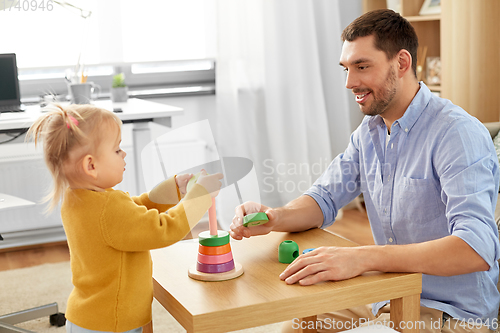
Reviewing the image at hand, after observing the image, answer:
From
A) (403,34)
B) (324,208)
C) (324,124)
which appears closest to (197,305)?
(324,208)

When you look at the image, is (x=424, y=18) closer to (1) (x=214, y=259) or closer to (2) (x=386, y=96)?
(2) (x=386, y=96)

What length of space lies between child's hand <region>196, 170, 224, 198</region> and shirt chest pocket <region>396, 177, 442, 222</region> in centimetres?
50

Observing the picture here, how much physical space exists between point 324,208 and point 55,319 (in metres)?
1.27

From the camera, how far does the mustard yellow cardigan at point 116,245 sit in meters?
1.02

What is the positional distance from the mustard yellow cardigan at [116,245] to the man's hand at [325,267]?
0.66 feet

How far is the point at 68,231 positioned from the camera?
1086 millimetres

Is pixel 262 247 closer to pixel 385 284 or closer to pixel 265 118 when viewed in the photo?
pixel 385 284

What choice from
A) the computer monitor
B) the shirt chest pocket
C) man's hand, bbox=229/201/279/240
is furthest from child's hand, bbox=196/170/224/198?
the computer monitor

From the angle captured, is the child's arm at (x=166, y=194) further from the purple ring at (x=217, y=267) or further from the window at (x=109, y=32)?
the window at (x=109, y=32)

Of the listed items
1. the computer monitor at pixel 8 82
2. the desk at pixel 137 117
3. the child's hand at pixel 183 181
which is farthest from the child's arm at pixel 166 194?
the computer monitor at pixel 8 82

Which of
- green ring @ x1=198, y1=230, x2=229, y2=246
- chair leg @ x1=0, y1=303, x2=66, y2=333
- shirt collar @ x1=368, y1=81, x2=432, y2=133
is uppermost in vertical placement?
shirt collar @ x1=368, y1=81, x2=432, y2=133

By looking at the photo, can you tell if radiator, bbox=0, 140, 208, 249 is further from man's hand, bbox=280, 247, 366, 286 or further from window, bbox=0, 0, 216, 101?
man's hand, bbox=280, 247, 366, 286

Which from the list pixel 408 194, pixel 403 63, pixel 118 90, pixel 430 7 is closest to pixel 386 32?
pixel 403 63

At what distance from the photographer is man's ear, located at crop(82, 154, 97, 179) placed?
3.45 ft
